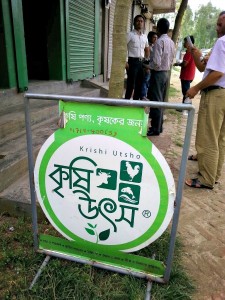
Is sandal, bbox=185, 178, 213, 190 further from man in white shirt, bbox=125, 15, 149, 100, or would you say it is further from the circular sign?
man in white shirt, bbox=125, 15, 149, 100

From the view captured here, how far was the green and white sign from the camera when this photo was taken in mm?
Answer: 1431

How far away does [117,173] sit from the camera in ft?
4.93

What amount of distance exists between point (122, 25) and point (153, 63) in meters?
1.86

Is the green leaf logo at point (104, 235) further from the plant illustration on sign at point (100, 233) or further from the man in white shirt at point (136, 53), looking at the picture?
the man in white shirt at point (136, 53)

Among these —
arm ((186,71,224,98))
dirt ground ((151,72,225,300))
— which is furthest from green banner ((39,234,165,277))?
arm ((186,71,224,98))

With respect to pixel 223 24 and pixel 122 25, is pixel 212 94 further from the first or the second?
pixel 122 25

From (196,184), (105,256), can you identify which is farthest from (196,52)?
(105,256)

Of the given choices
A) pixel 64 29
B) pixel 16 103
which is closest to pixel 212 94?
pixel 16 103

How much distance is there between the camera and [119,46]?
2.77m

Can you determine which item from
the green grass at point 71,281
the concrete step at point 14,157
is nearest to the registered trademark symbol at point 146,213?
the green grass at point 71,281

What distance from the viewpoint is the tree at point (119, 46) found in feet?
8.64

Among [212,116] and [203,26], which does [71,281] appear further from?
[203,26]

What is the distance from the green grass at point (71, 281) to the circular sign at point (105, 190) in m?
0.30

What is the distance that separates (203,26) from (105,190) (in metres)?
71.7
